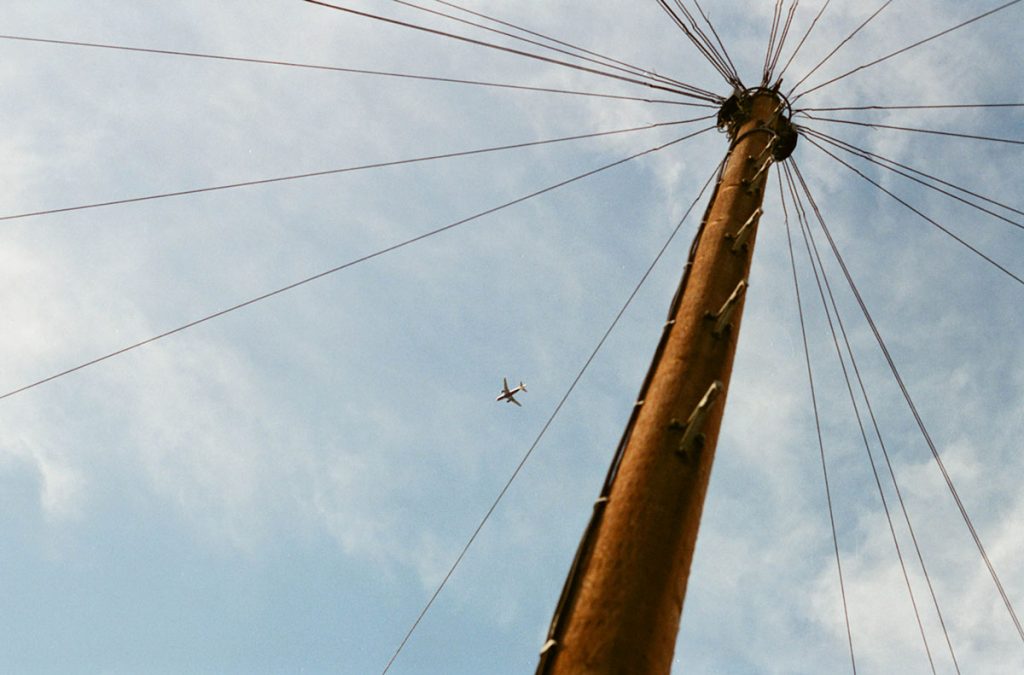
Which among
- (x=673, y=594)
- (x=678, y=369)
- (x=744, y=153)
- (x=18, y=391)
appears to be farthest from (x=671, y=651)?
(x=18, y=391)

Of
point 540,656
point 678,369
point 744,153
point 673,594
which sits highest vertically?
point 744,153

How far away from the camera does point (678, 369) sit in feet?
13.3

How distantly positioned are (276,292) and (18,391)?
255cm

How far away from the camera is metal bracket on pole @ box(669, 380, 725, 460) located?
3.53 metres

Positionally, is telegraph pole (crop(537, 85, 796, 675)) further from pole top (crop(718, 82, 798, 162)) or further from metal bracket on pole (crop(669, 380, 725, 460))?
pole top (crop(718, 82, 798, 162))

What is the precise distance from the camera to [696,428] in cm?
354

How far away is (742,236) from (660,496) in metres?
2.45

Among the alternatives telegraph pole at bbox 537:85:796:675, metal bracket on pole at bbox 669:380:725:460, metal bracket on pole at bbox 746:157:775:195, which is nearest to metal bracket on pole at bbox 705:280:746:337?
telegraph pole at bbox 537:85:796:675

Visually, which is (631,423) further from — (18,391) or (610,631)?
(18,391)

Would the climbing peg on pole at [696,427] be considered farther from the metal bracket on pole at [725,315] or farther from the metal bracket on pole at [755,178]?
the metal bracket on pole at [755,178]

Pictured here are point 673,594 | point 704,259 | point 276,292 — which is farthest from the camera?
point 276,292

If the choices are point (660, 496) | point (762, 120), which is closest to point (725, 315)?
point (660, 496)

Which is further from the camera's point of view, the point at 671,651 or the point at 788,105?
the point at 788,105

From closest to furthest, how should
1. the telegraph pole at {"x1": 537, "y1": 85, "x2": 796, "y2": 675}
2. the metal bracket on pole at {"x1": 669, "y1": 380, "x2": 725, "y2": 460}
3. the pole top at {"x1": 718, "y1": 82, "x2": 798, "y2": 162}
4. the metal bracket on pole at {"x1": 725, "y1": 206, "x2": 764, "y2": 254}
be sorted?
the telegraph pole at {"x1": 537, "y1": 85, "x2": 796, "y2": 675}
the metal bracket on pole at {"x1": 669, "y1": 380, "x2": 725, "y2": 460}
the metal bracket on pole at {"x1": 725, "y1": 206, "x2": 764, "y2": 254}
the pole top at {"x1": 718, "y1": 82, "x2": 798, "y2": 162}
